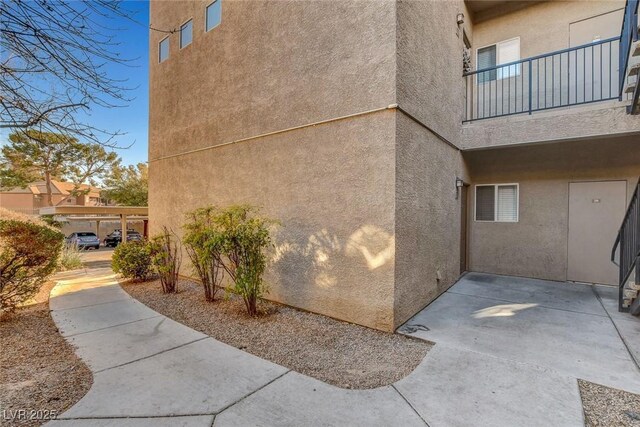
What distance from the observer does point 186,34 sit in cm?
804

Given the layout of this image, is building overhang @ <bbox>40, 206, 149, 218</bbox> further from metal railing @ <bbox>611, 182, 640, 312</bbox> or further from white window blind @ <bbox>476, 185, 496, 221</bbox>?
metal railing @ <bbox>611, 182, 640, 312</bbox>

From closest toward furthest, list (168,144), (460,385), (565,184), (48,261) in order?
1. (460,385)
2. (48,261)
3. (565,184)
4. (168,144)

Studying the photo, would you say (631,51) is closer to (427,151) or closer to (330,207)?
(427,151)

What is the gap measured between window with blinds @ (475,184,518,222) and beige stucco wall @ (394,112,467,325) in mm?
1724

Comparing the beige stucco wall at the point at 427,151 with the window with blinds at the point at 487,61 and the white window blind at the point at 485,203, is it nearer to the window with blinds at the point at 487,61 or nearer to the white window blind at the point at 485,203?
the window with blinds at the point at 487,61

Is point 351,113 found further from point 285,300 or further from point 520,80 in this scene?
point 520,80

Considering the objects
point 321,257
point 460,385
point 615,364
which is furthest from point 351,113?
point 615,364

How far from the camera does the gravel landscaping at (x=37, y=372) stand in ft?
8.63

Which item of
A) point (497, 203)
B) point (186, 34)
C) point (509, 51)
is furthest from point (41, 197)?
point (509, 51)

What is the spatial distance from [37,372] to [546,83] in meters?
10.4

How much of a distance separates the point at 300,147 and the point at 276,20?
2556mm

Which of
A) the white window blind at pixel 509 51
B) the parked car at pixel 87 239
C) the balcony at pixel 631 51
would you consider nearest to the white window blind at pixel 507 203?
the balcony at pixel 631 51

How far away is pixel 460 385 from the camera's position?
296 cm

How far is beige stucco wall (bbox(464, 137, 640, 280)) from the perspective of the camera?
6.60 metres
